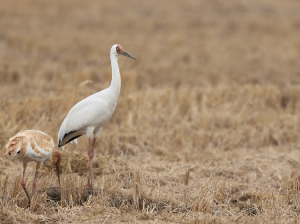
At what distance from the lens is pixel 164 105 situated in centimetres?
912

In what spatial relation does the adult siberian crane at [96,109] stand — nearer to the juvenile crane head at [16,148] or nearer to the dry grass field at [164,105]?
the dry grass field at [164,105]

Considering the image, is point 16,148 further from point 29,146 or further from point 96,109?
point 96,109

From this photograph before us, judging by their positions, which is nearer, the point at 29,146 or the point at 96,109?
the point at 29,146

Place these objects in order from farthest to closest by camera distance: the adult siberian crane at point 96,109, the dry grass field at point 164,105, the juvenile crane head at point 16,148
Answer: the adult siberian crane at point 96,109 → the dry grass field at point 164,105 → the juvenile crane head at point 16,148

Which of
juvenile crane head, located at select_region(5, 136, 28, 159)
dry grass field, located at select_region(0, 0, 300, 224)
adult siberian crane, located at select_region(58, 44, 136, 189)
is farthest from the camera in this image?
adult siberian crane, located at select_region(58, 44, 136, 189)

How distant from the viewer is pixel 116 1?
18859mm

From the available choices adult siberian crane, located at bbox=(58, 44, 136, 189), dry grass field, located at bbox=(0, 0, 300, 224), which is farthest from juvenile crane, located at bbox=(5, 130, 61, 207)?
adult siberian crane, located at bbox=(58, 44, 136, 189)

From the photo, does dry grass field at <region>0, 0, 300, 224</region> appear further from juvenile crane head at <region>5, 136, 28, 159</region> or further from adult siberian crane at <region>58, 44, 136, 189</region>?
adult siberian crane at <region>58, 44, 136, 189</region>

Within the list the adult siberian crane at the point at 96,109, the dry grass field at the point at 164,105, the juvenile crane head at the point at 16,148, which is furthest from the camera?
the adult siberian crane at the point at 96,109

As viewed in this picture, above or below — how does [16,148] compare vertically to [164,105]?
below

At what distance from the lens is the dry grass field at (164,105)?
4555mm

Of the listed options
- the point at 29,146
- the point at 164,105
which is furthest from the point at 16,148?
the point at 164,105

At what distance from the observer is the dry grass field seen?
4.55 metres

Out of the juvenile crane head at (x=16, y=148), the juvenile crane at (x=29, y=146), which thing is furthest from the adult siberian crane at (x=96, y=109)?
the juvenile crane head at (x=16, y=148)
